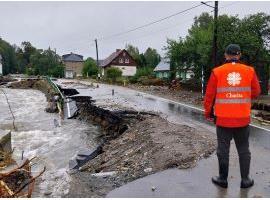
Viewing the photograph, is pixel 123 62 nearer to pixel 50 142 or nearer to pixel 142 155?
pixel 50 142

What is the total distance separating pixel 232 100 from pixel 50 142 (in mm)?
11138

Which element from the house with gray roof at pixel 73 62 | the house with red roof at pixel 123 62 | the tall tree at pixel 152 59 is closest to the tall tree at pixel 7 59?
the house with gray roof at pixel 73 62

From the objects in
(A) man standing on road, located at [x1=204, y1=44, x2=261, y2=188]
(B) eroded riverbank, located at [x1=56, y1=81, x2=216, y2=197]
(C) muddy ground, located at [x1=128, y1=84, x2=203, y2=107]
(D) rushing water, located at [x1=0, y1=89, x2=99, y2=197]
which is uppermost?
(A) man standing on road, located at [x1=204, y1=44, x2=261, y2=188]

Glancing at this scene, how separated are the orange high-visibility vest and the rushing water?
281 centimetres

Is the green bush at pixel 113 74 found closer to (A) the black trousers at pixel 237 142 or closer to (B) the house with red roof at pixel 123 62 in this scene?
(B) the house with red roof at pixel 123 62

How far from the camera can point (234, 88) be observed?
5.86 metres

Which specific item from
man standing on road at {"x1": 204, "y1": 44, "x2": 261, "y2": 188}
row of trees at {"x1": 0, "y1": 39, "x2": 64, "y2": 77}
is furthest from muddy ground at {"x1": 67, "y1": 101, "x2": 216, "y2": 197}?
row of trees at {"x1": 0, "y1": 39, "x2": 64, "y2": 77}

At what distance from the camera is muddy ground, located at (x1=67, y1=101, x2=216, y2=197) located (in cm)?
673

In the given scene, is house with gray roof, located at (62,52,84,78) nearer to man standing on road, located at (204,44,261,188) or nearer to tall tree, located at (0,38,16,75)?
tall tree, located at (0,38,16,75)

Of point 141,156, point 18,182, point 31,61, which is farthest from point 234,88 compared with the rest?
point 31,61

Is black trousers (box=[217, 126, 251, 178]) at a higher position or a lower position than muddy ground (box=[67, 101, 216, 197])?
higher

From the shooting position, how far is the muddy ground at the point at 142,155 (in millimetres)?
6734

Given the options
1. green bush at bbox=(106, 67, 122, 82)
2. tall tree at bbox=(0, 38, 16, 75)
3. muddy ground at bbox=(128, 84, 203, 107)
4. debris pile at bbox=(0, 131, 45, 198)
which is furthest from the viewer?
tall tree at bbox=(0, 38, 16, 75)

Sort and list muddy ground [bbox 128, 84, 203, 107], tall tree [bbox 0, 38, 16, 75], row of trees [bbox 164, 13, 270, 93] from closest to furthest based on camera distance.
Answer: muddy ground [bbox 128, 84, 203, 107] < row of trees [bbox 164, 13, 270, 93] < tall tree [bbox 0, 38, 16, 75]
